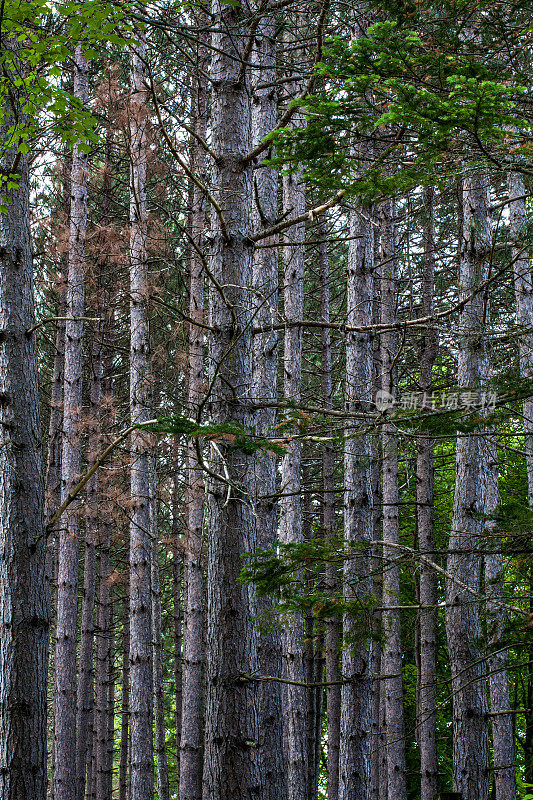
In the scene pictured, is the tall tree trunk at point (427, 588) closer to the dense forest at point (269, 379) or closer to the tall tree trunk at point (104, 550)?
the dense forest at point (269, 379)

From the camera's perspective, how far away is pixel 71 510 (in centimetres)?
1056

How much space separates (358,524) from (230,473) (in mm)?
3253

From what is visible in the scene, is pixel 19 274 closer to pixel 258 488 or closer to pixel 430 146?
pixel 430 146

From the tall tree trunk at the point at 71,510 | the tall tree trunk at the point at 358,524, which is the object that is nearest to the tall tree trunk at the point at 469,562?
the tall tree trunk at the point at 358,524

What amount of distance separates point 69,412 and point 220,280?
21.6 feet

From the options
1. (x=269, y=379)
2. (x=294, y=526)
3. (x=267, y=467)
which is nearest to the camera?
(x=267, y=467)

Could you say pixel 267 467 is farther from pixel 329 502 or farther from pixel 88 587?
pixel 88 587

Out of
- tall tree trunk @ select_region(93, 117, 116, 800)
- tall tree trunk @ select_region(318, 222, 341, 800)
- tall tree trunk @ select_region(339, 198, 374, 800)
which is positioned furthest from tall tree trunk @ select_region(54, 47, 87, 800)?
tall tree trunk @ select_region(339, 198, 374, 800)

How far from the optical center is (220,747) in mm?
4258

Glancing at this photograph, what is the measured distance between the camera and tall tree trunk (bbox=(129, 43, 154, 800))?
29.1ft

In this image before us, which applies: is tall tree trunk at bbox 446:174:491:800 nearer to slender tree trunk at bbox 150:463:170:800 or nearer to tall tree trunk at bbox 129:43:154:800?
tall tree trunk at bbox 129:43:154:800

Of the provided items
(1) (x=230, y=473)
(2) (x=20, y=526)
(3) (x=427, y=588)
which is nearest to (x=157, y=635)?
(3) (x=427, y=588)

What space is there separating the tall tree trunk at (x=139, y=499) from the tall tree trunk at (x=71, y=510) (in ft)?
4.04

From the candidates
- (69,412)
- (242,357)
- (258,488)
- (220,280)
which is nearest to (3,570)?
(242,357)
